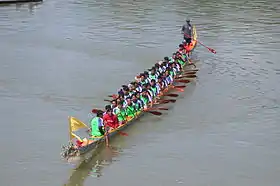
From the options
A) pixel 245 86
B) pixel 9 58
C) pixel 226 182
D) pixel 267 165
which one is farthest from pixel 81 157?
pixel 9 58

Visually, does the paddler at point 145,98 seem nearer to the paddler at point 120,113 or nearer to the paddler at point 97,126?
the paddler at point 120,113

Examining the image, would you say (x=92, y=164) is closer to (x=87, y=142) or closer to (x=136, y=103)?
(x=87, y=142)

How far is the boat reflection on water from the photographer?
9.80m

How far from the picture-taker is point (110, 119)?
36.5 feet

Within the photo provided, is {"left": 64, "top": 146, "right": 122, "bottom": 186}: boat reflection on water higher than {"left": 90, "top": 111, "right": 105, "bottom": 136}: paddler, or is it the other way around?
{"left": 90, "top": 111, "right": 105, "bottom": 136}: paddler

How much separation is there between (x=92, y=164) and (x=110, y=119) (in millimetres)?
1190

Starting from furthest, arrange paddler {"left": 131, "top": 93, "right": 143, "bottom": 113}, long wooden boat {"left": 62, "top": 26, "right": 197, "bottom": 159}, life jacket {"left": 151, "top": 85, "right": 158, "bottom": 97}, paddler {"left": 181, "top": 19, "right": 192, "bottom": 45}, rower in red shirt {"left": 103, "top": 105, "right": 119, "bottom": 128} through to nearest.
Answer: paddler {"left": 181, "top": 19, "right": 192, "bottom": 45}
life jacket {"left": 151, "top": 85, "right": 158, "bottom": 97}
paddler {"left": 131, "top": 93, "right": 143, "bottom": 113}
rower in red shirt {"left": 103, "top": 105, "right": 119, "bottom": 128}
long wooden boat {"left": 62, "top": 26, "right": 197, "bottom": 159}

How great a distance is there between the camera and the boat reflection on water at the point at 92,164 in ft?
32.1

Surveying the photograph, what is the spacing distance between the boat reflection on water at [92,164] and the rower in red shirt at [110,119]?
19.5 inches

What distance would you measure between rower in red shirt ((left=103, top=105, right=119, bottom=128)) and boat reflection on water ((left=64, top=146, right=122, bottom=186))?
50cm

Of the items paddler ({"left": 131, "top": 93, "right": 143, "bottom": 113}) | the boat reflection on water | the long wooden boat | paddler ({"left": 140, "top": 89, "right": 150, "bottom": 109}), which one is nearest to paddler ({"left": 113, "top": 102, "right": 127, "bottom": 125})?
the long wooden boat

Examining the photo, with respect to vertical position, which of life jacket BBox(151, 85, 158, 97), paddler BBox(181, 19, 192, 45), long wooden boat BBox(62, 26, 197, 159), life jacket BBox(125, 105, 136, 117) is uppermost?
paddler BBox(181, 19, 192, 45)

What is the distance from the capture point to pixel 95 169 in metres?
10.2

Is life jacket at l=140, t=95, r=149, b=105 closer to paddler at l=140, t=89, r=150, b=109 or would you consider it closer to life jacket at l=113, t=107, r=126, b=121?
paddler at l=140, t=89, r=150, b=109
